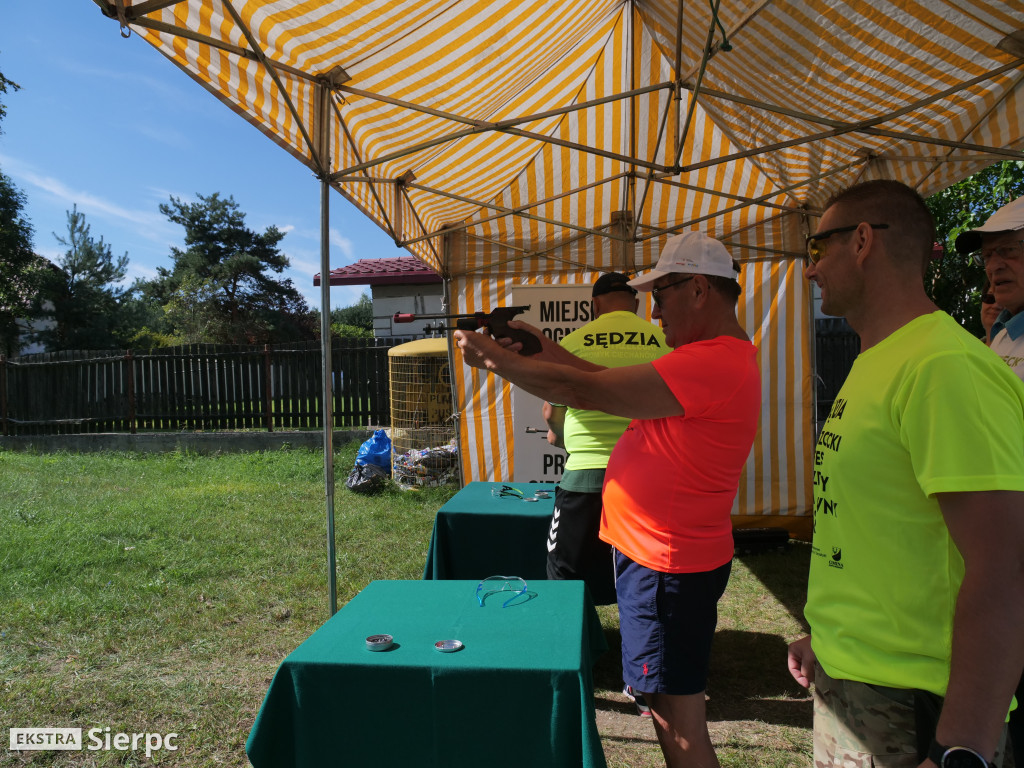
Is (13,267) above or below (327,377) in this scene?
above

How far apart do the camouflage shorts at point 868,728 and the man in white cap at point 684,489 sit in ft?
2.27

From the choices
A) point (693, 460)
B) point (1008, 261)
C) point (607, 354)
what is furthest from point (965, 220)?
point (693, 460)

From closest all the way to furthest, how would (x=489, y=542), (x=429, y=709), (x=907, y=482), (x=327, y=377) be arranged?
1. (x=907, y=482)
2. (x=429, y=709)
3. (x=327, y=377)
4. (x=489, y=542)

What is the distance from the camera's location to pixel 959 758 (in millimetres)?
968

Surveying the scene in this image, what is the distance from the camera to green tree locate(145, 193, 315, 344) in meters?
30.8

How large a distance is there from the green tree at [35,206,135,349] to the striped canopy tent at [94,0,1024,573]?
2813 cm

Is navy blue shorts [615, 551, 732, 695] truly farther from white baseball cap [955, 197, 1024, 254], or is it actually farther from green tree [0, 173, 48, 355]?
green tree [0, 173, 48, 355]

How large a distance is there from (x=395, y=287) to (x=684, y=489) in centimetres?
1545

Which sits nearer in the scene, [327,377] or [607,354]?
[607,354]

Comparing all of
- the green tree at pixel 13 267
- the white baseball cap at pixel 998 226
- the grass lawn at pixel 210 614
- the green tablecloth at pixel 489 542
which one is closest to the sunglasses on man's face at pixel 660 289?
the white baseball cap at pixel 998 226

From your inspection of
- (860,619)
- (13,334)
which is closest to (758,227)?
(860,619)

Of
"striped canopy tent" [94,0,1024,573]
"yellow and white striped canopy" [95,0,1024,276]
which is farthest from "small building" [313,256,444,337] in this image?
"yellow and white striped canopy" [95,0,1024,276]

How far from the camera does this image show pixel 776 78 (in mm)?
3420

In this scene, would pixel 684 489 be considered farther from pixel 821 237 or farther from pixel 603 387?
pixel 821 237
